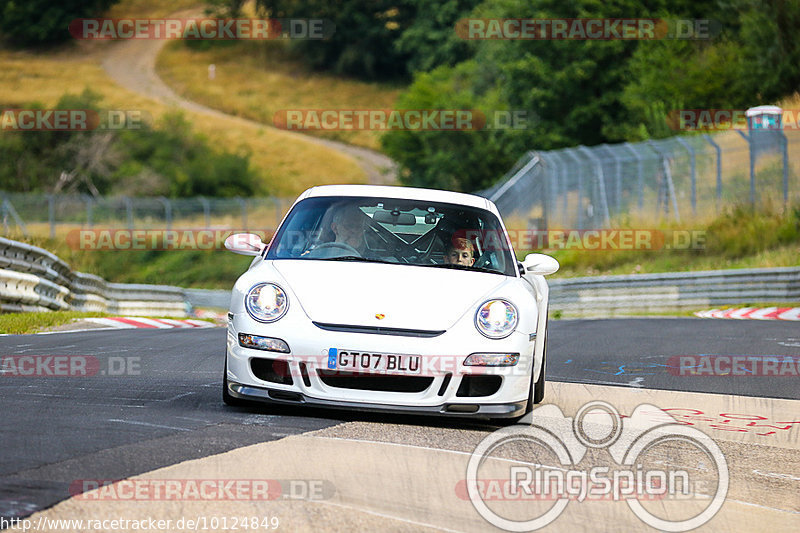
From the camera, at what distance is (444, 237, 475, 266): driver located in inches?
291

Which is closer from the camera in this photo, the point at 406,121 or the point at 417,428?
the point at 417,428

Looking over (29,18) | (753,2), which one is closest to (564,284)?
(753,2)

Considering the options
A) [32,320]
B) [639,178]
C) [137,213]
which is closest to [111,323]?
[32,320]

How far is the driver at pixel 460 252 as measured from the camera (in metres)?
7.40

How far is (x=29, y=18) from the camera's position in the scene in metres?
105

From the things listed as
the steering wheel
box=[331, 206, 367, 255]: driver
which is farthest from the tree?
the steering wheel

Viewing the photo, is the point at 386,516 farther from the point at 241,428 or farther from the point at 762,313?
the point at 762,313

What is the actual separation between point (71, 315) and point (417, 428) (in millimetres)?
10336

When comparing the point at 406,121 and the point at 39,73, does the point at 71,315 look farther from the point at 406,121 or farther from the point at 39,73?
the point at 39,73

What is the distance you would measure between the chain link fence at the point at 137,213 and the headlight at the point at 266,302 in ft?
109

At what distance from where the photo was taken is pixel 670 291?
Answer: 2197 cm

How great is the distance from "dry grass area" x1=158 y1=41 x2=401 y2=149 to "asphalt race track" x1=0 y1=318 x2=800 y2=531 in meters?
75.1

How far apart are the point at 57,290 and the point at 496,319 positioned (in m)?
12.0

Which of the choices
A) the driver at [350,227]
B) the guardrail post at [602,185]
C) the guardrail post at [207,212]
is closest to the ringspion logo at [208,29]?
the guardrail post at [207,212]
